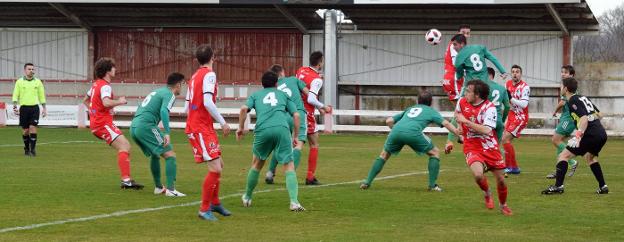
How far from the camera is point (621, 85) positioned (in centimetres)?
3844

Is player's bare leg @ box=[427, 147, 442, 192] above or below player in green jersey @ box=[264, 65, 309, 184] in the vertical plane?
below

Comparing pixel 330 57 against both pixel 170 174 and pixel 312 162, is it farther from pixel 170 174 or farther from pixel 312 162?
pixel 170 174

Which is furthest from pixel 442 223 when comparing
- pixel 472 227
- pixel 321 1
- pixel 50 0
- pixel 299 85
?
pixel 50 0

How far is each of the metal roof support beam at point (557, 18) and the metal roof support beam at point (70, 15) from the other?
1715cm

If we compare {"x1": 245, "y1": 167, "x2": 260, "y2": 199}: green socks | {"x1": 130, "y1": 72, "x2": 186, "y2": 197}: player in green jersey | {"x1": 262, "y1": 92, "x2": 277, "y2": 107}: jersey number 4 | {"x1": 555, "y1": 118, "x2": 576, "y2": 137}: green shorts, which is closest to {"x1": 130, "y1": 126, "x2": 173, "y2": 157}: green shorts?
{"x1": 130, "y1": 72, "x2": 186, "y2": 197}: player in green jersey

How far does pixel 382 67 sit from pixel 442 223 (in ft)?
93.0

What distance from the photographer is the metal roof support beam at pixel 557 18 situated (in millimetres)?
→ 35253

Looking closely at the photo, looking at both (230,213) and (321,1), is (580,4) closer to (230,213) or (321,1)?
(321,1)

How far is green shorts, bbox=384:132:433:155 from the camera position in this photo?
612 inches

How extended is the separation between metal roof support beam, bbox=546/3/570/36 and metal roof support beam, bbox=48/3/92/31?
675 inches

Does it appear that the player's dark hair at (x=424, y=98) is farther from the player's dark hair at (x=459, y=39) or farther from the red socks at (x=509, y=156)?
the red socks at (x=509, y=156)

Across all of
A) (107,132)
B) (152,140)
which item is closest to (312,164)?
(152,140)

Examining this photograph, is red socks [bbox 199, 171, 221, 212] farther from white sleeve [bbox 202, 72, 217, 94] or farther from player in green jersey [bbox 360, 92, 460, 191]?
player in green jersey [bbox 360, 92, 460, 191]

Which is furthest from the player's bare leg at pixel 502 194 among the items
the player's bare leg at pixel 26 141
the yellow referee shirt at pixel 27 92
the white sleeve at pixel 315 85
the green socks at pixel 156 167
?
the yellow referee shirt at pixel 27 92
